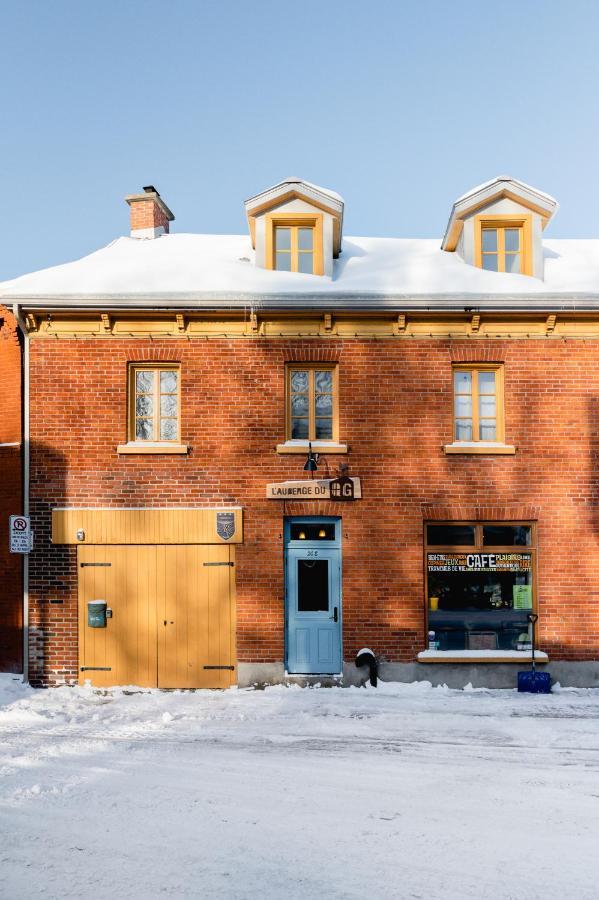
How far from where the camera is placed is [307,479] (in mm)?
12531

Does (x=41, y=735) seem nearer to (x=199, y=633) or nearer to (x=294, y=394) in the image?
(x=199, y=633)

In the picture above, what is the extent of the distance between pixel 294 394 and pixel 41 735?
662 cm

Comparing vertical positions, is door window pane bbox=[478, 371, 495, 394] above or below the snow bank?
below

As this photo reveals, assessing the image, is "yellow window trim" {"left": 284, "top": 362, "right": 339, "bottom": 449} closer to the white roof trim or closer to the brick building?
the brick building

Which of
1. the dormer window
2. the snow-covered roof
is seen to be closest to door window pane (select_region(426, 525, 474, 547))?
the snow-covered roof

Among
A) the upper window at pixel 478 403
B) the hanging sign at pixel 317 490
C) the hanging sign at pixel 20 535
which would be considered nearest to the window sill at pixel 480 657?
the hanging sign at pixel 317 490

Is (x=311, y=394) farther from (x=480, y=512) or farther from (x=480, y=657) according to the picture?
(x=480, y=657)

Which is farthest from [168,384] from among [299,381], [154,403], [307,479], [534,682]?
[534,682]

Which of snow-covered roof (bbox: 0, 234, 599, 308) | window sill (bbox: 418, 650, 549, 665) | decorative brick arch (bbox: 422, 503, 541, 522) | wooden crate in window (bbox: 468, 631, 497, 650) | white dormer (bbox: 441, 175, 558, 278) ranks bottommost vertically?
window sill (bbox: 418, 650, 549, 665)

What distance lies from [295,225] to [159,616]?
7.54 m

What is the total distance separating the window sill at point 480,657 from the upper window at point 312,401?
402cm

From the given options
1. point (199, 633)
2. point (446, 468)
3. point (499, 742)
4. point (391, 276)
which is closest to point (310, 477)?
point (446, 468)

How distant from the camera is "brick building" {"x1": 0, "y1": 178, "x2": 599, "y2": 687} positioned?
40.6 feet

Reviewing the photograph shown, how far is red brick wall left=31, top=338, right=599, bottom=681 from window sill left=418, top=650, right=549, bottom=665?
0.23m
